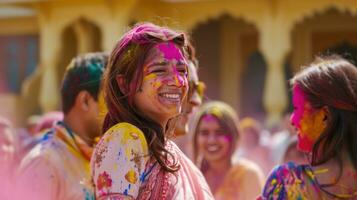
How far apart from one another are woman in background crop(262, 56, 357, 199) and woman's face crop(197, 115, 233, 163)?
2075 millimetres

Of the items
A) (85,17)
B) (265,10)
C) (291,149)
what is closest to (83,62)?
(291,149)

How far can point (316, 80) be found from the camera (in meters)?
2.63

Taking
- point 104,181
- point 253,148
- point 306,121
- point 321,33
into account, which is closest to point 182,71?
point 104,181

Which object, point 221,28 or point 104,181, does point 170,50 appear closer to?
point 104,181

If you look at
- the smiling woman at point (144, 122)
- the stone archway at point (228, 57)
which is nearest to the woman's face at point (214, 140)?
the smiling woman at point (144, 122)

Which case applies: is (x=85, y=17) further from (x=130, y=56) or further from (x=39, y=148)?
(x=130, y=56)

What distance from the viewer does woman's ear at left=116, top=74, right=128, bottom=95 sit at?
230 centimetres

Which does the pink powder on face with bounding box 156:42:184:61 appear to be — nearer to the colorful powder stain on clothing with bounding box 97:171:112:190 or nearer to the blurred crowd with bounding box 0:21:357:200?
the blurred crowd with bounding box 0:21:357:200

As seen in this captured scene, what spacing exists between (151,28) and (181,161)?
419 millimetres

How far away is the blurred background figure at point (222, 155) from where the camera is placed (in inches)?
187

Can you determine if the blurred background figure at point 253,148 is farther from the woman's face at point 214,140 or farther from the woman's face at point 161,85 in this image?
the woman's face at point 161,85

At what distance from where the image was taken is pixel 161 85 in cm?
230

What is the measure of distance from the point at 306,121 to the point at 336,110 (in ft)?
0.38

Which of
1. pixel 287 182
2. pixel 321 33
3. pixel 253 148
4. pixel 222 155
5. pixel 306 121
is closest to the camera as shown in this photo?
pixel 287 182
